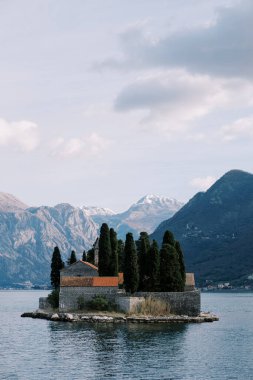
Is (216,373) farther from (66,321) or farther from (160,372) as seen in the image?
(66,321)

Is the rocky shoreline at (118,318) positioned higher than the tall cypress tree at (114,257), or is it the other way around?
the tall cypress tree at (114,257)

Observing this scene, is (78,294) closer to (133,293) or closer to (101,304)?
(101,304)

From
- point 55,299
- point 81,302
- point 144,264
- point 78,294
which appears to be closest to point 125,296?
point 81,302

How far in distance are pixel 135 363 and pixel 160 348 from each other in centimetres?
997

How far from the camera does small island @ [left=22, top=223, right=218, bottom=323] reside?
3895 inches

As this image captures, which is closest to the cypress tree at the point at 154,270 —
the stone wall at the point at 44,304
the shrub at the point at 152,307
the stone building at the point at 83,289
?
the shrub at the point at 152,307

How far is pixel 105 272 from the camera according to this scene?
109000mm

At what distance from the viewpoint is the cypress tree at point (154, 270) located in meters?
105

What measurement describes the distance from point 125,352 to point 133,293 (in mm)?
35401

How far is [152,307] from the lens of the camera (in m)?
100

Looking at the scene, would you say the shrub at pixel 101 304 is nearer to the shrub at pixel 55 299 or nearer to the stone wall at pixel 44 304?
the shrub at pixel 55 299

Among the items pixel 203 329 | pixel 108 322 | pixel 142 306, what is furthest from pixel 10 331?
pixel 203 329

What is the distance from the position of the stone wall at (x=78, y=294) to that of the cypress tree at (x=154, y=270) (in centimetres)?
703

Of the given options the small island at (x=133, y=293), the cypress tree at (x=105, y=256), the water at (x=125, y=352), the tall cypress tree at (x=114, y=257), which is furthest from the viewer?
the cypress tree at (x=105, y=256)
